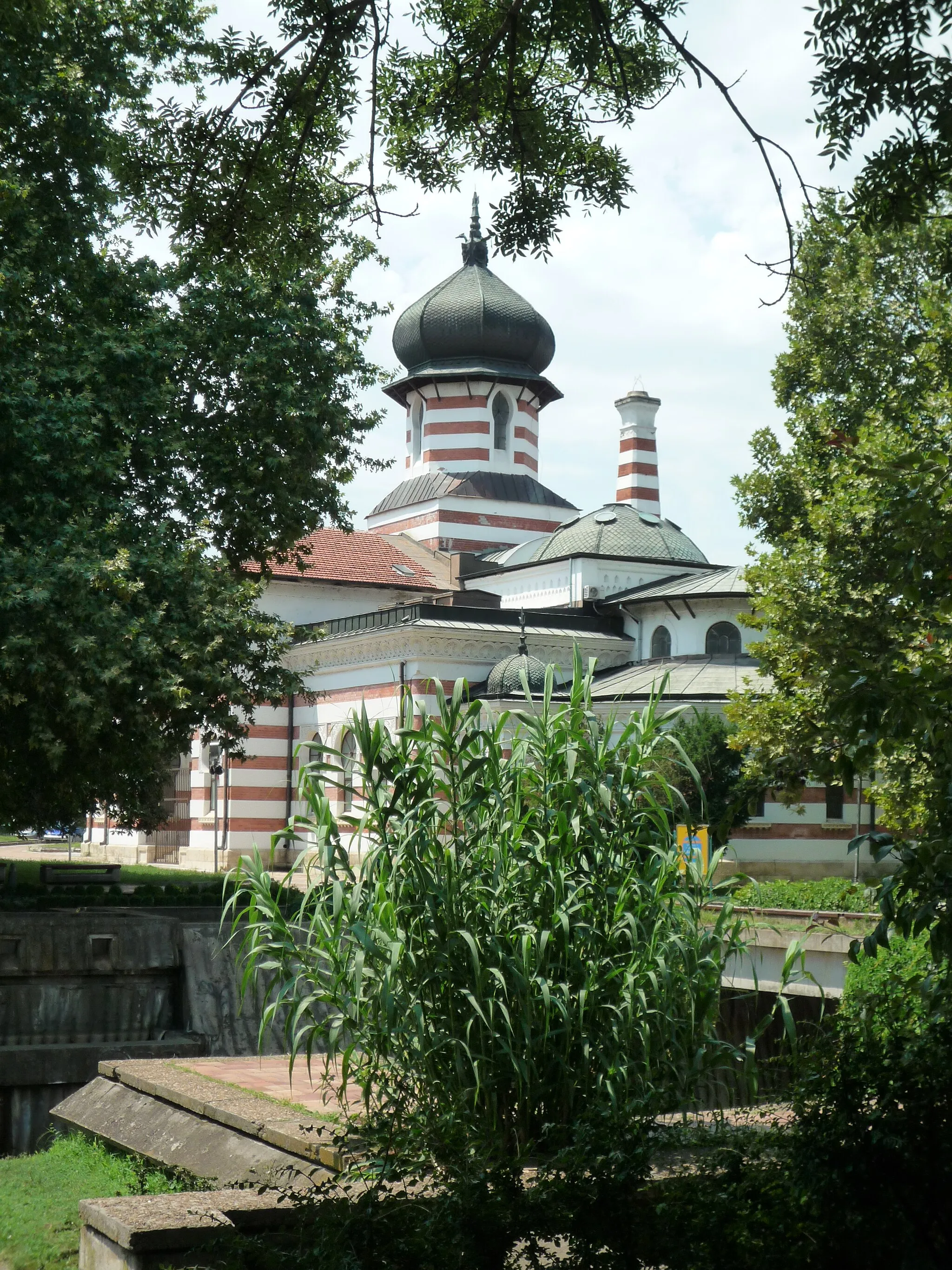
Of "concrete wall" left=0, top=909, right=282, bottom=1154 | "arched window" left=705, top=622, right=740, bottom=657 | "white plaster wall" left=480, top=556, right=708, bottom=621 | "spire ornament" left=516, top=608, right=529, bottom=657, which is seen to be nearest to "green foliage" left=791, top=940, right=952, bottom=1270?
"concrete wall" left=0, top=909, right=282, bottom=1154

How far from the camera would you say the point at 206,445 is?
17.3 m

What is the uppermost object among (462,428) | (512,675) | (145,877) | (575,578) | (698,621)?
(462,428)

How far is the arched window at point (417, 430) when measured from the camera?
147ft

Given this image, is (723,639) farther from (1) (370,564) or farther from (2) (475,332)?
(2) (475,332)

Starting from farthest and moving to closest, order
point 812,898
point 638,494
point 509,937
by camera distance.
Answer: point 638,494, point 812,898, point 509,937

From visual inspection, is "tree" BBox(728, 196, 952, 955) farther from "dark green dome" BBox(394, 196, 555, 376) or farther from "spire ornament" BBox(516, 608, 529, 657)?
"dark green dome" BBox(394, 196, 555, 376)

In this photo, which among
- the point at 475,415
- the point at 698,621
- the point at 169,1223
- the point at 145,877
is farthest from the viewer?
the point at 475,415

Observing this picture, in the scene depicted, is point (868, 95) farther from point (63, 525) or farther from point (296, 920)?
point (63, 525)

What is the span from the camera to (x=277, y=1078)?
8320mm

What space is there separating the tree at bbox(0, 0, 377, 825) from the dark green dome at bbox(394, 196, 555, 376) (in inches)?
987

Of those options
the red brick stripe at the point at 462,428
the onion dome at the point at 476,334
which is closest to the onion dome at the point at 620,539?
the red brick stripe at the point at 462,428

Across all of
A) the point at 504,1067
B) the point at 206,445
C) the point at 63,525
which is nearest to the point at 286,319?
the point at 206,445

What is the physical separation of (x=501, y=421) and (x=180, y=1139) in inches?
1495

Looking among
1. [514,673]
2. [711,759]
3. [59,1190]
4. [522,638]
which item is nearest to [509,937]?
[59,1190]
